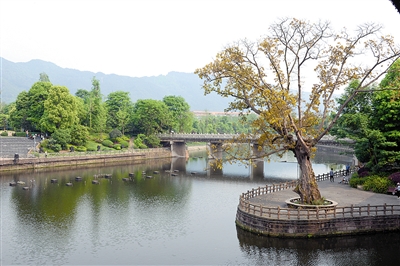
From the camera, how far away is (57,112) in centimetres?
9256

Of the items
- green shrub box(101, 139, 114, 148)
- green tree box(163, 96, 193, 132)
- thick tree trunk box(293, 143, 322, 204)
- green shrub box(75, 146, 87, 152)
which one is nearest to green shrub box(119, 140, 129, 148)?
green shrub box(101, 139, 114, 148)

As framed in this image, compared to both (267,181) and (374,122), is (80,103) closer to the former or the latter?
(267,181)

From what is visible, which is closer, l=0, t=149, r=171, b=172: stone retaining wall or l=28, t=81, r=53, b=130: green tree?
l=0, t=149, r=171, b=172: stone retaining wall

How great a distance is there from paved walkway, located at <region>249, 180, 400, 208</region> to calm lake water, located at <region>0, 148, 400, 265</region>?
403 centimetres

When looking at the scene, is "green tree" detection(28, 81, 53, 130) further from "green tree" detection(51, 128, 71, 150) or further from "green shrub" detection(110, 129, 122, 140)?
"green shrub" detection(110, 129, 122, 140)

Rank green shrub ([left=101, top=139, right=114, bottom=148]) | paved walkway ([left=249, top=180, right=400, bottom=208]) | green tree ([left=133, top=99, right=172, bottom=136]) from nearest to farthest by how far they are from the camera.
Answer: paved walkway ([left=249, top=180, right=400, bottom=208])
green shrub ([left=101, top=139, right=114, bottom=148])
green tree ([left=133, top=99, right=172, bottom=136])

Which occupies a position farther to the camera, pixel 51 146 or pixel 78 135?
pixel 78 135

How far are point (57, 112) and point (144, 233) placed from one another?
6365 centimetres

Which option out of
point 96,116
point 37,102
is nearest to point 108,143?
point 96,116

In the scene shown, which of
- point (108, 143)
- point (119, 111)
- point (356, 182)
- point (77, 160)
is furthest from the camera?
point (119, 111)

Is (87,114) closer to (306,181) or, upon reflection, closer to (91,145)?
(91,145)

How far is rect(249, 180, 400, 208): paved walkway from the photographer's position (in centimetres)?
3934

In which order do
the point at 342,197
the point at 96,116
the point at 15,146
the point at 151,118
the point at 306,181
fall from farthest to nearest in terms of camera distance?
1. the point at 151,118
2. the point at 96,116
3. the point at 15,146
4. the point at 342,197
5. the point at 306,181

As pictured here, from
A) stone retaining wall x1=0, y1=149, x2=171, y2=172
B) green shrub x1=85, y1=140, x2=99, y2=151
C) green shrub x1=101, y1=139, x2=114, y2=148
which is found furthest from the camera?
green shrub x1=101, y1=139, x2=114, y2=148
